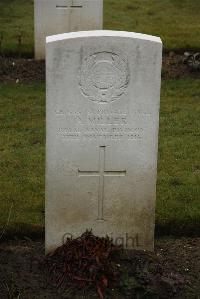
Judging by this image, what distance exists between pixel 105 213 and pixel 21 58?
21.2 ft

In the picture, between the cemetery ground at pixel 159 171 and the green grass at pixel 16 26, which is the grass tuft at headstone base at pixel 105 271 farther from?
the green grass at pixel 16 26

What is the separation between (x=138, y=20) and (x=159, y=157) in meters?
6.29

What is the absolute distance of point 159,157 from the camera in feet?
24.7

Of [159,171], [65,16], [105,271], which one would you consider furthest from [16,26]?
[105,271]

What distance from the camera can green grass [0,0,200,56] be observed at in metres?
11.9

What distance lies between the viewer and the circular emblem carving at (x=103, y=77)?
4.93 meters

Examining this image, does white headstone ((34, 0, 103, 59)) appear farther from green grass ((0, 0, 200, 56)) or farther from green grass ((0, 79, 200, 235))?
green grass ((0, 79, 200, 235))

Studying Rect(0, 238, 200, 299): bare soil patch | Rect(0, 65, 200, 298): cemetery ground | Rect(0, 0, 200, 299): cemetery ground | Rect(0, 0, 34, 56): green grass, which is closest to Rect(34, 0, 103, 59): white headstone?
Rect(0, 0, 200, 299): cemetery ground

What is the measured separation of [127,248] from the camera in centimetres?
540

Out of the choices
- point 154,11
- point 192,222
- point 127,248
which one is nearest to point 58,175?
point 127,248

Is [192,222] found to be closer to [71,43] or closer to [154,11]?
[71,43]

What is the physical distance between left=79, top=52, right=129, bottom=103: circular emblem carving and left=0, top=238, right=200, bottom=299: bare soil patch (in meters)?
1.21

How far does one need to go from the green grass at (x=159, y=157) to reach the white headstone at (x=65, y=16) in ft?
3.78

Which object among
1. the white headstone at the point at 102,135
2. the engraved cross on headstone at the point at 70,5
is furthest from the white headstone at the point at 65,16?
the white headstone at the point at 102,135
